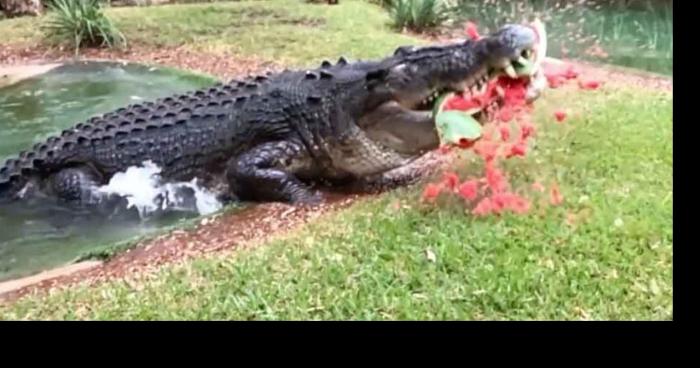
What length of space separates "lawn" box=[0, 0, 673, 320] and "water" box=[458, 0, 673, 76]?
0.08 m

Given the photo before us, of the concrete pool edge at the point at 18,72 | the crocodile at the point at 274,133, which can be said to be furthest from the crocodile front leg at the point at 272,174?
the concrete pool edge at the point at 18,72

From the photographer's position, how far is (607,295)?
1.37m

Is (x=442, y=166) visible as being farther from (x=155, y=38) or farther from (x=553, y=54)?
(x=155, y=38)

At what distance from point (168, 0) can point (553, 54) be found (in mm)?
921

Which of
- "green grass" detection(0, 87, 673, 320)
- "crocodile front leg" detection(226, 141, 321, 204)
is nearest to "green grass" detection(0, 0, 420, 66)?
"crocodile front leg" detection(226, 141, 321, 204)

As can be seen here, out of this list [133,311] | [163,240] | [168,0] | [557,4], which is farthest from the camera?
[168,0]

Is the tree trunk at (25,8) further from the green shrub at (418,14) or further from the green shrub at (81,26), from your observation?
the green shrub at (418,14)

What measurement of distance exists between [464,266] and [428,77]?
63cm

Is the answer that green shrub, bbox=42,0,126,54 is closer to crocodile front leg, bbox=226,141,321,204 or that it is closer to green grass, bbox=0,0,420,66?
green grass, bbox=0,0,420,66

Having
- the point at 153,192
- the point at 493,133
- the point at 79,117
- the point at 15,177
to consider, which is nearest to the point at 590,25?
the point at 493,133

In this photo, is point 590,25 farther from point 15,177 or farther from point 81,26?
point 15,177

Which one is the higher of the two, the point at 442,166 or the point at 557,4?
the point at 557,4
